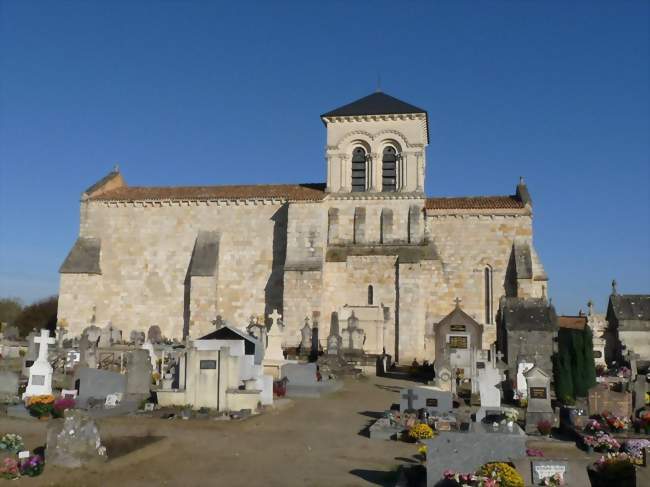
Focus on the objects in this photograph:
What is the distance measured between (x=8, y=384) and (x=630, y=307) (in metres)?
23.1

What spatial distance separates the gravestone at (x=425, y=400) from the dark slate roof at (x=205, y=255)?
58.1 ft

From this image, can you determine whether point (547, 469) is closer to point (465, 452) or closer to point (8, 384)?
point (465, 452)

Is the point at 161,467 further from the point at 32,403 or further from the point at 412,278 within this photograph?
the point at 412,278

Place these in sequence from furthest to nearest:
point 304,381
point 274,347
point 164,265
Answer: point 164,265 < point 274,347 < point 304,381

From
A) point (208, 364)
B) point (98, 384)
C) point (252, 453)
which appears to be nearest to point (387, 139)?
point (208, 364)

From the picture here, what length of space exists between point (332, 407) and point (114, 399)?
17.2ft

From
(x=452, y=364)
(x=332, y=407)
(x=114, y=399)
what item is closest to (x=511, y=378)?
(x=452, y=364)

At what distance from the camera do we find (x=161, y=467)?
8.74m

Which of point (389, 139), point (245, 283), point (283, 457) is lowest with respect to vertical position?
point (283, 457)

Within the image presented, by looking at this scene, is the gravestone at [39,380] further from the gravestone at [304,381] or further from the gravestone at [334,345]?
the gravestone at [334,345]

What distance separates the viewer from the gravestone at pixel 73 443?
345 inches

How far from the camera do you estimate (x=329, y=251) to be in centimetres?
2891

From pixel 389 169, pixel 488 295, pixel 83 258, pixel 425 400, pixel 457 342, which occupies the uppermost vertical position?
pixel 389 169

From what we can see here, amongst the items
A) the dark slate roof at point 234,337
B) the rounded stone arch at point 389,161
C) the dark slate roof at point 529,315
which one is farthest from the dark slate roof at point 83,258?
the dark slate roof at point 529,315
